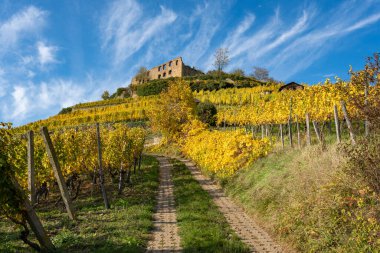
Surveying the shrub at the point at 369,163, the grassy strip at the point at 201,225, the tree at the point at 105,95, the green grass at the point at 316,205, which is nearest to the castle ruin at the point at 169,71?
the tree at the point at 105,95

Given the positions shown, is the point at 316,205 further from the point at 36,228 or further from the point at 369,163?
the point at 36,228

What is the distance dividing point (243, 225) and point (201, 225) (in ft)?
4.42

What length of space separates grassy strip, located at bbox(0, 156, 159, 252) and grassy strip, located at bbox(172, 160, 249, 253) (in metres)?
1.05

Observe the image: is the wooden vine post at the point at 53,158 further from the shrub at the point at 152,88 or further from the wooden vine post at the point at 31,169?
the shrub at the point at 152,88

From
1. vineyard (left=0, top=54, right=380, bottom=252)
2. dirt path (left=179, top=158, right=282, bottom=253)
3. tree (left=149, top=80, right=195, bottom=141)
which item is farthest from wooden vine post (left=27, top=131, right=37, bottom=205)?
tree (left=149, top=80, right=195, bottom=141)

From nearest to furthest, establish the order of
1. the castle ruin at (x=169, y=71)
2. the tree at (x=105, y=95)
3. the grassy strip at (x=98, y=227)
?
1. the grassy strip at (x=98, y=227)
2. the castle ruin at (x=169, y=71)
3. the tree at (x=105, y=95)

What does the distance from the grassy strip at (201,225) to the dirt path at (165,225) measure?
191 mm

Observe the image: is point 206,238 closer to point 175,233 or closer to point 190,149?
point 175,233

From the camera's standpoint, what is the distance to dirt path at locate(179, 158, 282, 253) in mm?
7807

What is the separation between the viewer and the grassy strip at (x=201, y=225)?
7.47 meters

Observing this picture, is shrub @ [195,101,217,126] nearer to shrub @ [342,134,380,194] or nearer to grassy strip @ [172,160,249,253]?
grassy strip @ [172,160,249,253]

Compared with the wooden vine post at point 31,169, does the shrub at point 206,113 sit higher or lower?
higher

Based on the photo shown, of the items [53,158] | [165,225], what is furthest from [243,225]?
[53,158]

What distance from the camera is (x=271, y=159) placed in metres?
13.7
